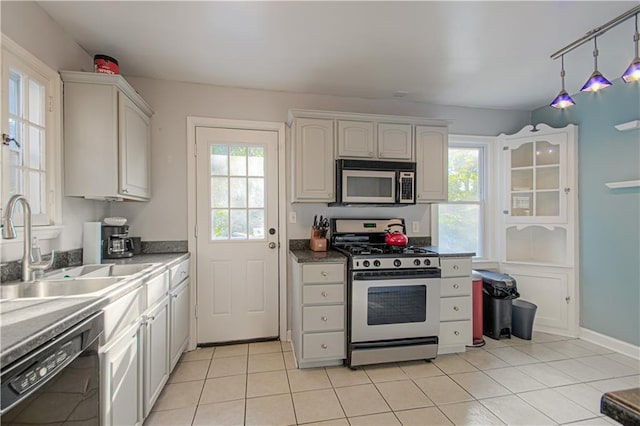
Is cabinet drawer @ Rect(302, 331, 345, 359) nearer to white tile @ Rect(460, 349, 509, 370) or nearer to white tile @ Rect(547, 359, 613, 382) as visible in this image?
white tile @ Rect(460, 349, 509, 370)

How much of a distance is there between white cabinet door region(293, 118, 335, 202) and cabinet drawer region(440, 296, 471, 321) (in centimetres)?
141

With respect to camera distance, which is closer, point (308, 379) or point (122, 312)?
point (122, 312)

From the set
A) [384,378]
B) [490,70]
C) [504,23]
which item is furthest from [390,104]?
[384,378]

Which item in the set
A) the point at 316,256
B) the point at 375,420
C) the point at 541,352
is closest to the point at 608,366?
the point at 541,352

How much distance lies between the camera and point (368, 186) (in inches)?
113

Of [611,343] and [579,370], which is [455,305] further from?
[611,343]

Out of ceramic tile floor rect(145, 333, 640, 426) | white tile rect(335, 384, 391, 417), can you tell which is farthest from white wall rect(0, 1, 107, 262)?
white tile rect(335, 384, 391, 417)

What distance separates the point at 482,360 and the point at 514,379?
311 mm

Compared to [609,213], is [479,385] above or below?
below

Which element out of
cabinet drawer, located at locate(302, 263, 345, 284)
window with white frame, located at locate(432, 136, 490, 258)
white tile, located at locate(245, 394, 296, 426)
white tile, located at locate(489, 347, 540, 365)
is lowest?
white tile, located at locate(245, 394, 296, 426)

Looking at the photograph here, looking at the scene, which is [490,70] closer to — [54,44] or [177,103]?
[177,103]

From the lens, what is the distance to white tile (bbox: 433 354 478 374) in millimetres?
2469

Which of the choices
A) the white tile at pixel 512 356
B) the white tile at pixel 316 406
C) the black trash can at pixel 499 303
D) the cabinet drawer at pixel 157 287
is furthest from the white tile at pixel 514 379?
the cabinet drawer at pixel 157 287

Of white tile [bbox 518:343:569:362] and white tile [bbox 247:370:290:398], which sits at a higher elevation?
white tile [bbox 518:343:569:362]
